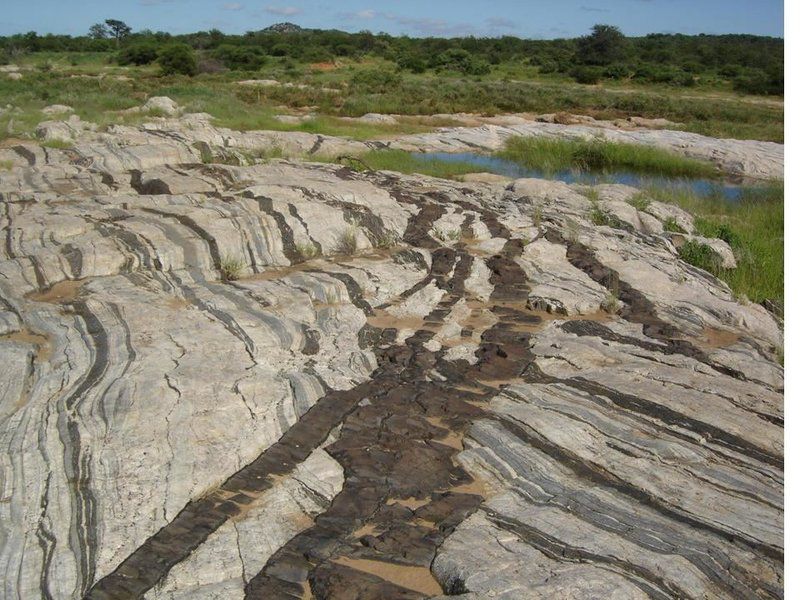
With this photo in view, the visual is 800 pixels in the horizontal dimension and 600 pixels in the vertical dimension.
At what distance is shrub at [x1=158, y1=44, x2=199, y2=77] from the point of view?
140 feet

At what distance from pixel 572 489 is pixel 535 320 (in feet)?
11.7

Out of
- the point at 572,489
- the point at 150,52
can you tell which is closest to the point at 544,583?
the point at 572,489

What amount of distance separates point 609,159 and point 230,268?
15.7 m

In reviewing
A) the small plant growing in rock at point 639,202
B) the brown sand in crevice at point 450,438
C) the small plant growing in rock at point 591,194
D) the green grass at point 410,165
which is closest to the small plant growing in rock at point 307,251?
the brown sand in crevice at point 450,438

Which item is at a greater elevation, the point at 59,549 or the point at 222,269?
the point at 222,269

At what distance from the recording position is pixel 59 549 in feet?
13.6

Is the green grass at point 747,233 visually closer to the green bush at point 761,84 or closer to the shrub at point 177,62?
the green bush at point 761,84

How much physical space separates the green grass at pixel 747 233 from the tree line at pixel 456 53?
29.9m

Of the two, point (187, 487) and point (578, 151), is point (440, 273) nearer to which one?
point (187, 487)

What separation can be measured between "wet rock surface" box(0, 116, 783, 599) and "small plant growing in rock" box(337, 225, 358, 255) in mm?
41

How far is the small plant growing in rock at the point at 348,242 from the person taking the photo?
9750 mm

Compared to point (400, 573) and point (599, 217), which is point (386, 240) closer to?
point (599, 217)

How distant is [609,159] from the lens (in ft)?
70.9

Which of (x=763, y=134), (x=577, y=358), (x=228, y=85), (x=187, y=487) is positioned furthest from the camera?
(x=228, y=85)
